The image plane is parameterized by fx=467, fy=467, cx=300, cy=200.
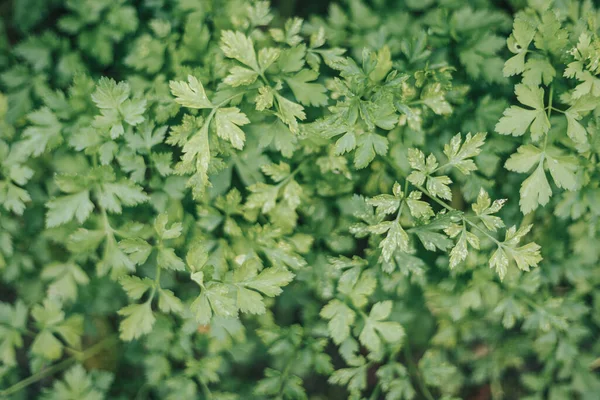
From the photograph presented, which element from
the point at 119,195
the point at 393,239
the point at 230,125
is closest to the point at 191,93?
the point at 230,125

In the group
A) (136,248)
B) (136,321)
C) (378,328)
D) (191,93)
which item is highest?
(191,93)

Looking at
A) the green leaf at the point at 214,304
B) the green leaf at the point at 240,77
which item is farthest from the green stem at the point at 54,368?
the green leaf at the point at 240,77

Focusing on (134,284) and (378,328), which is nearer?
(134,284)

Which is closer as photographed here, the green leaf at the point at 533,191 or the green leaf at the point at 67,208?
the green leaf at the point at 533,191

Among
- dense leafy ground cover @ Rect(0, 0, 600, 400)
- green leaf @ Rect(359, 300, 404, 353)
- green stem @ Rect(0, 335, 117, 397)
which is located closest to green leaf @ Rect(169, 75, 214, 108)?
dense leafy ground cover @ Rect(0, 0, 600, 400)

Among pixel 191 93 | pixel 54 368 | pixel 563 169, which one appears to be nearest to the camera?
pixel 191 93

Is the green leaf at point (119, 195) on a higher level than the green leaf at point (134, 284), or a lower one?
higher

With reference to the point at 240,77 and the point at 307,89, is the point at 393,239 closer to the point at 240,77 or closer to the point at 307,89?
the point at 307,89

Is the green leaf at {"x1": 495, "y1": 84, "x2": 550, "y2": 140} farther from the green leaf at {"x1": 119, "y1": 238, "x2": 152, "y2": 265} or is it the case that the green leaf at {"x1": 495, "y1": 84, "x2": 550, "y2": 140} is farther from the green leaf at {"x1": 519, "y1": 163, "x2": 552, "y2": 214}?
the green leaf at {"x1": 119, "y1": 238, "x2": 152, "y2": 265}

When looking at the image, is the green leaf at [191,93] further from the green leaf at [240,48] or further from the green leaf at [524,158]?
the green leaf at [524,158]
